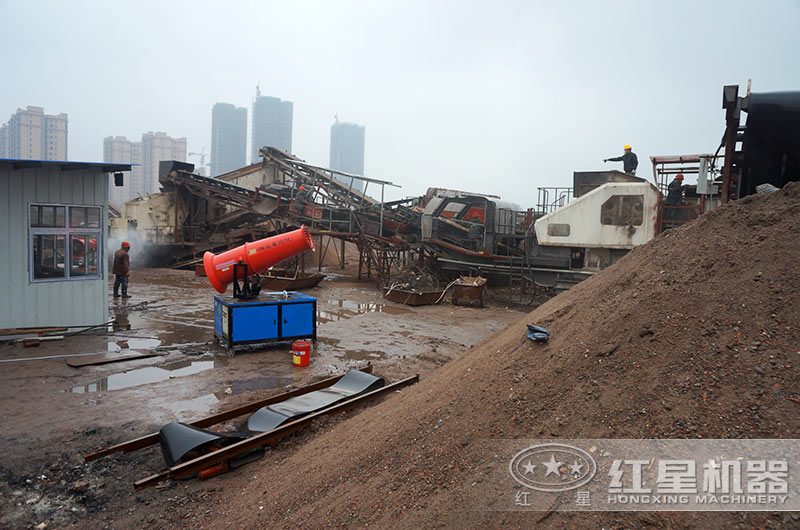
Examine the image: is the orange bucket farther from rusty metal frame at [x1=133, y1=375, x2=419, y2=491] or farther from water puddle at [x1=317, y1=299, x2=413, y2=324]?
water puddle at [x1=317, y1=299, x2=413, y2=324]

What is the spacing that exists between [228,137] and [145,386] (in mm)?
78625

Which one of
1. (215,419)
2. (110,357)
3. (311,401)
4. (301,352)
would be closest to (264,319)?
(301,352)

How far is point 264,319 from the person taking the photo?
979 centimetres

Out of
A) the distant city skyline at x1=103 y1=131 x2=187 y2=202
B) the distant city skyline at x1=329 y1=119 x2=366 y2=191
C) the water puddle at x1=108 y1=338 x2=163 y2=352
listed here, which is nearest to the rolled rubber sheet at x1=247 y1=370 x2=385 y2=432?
the water puddle at x1=108 y1=338 x2=163 y2=352

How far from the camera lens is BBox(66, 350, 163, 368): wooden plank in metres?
8.55

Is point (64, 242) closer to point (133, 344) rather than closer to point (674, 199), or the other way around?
point (133, 344)

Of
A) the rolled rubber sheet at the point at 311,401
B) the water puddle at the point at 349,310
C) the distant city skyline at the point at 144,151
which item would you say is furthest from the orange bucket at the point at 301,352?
the distant city skyline at the point at 144,151

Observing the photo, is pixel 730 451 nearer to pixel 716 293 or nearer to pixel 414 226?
pixel 716 293

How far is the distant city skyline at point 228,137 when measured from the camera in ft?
250

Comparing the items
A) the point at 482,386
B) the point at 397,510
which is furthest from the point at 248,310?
the point at 397,510

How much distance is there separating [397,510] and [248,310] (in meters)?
7.22

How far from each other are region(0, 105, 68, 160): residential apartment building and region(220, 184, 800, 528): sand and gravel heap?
72531 millimetres

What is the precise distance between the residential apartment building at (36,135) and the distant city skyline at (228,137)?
19.6 meters

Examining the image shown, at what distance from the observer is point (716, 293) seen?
151 inches
